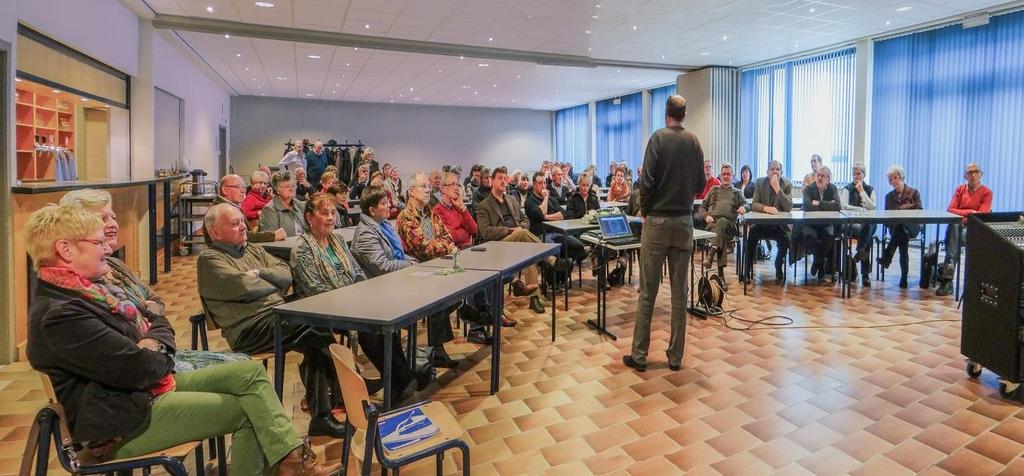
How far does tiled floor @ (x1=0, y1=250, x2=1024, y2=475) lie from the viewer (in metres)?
2.73

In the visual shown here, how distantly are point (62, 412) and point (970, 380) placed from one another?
4.54 meters

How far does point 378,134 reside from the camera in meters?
19.0

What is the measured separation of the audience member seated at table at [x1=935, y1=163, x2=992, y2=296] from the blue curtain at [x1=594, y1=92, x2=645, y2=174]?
938cm

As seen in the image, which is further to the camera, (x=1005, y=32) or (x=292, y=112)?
(x=292, y=112)

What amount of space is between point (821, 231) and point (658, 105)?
9116 mm

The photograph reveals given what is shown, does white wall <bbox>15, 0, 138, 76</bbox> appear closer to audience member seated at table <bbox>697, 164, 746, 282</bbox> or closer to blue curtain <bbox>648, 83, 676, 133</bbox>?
audience member seated at table <bbox>697, 164, 746, 282</bbox>

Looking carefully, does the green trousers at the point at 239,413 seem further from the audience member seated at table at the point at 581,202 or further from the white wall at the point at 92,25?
the audience member seated at table at the point at 581,202

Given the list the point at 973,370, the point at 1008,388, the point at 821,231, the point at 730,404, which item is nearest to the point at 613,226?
the point at 730,404

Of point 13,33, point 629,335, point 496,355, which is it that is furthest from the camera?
point 629,335

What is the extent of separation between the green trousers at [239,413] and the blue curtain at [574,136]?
17.4 metres

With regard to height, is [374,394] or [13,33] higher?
[13,33]

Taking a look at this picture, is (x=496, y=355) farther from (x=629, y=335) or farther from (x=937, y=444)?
(x=937, y=444)

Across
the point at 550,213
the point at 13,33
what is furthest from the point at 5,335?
the point at 550,213

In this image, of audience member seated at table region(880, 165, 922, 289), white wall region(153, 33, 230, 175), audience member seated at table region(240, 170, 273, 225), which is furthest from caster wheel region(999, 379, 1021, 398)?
white wall region(153, 33, 230, 175)
